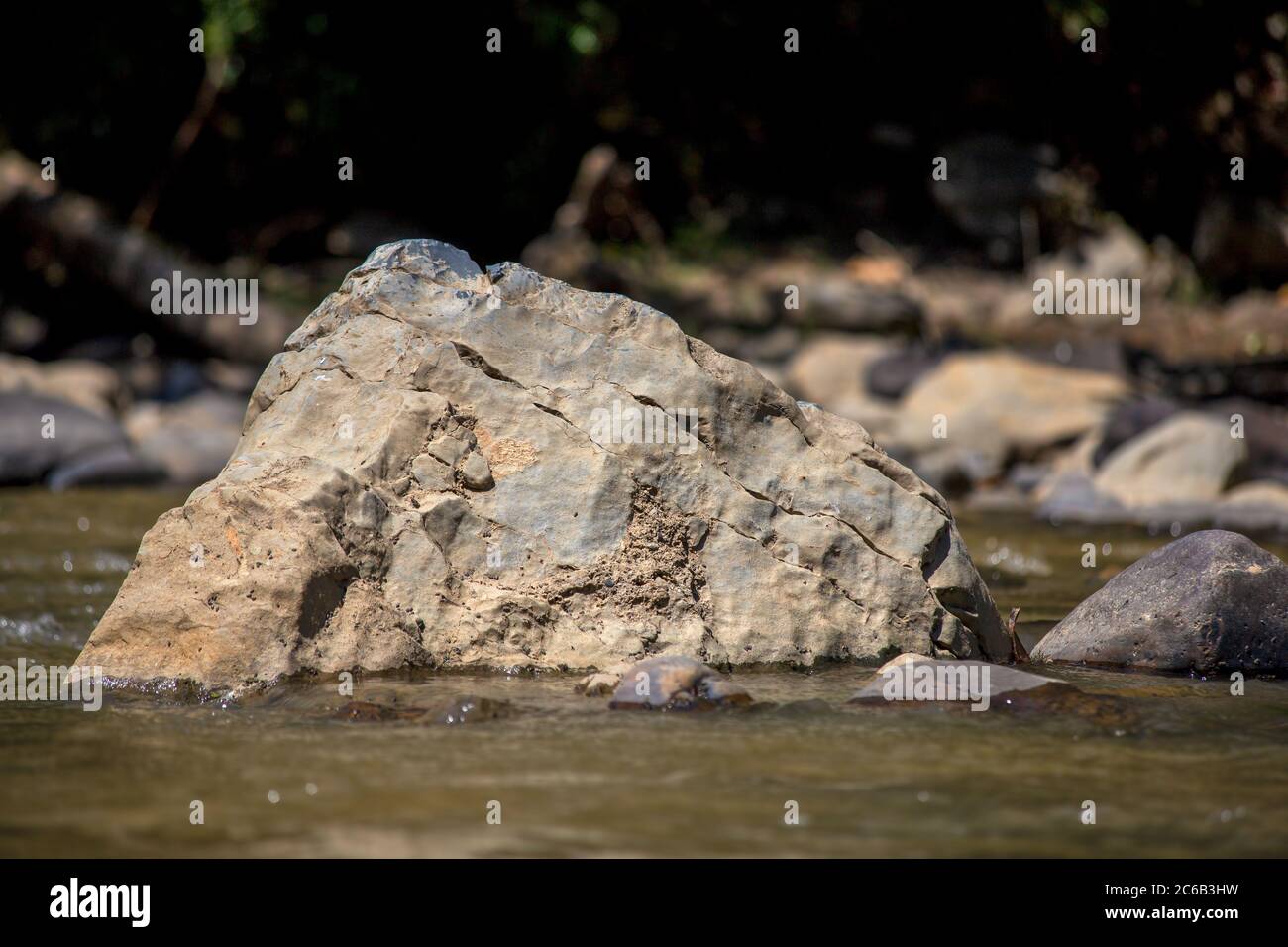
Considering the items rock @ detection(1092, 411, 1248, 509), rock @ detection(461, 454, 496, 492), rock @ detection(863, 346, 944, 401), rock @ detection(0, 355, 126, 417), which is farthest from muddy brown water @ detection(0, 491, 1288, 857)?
rock @ detection(863, 346, 944, 401)

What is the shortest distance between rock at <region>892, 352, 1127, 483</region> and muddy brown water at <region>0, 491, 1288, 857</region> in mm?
7304

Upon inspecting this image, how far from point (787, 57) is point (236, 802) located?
15.4 metres

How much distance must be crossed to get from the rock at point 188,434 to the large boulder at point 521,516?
19.6 ft

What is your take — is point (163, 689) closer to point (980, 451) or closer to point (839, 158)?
point (980, 451)

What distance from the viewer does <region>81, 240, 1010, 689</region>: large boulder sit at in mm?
4027

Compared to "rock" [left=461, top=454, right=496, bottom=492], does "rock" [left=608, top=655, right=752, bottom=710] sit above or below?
below

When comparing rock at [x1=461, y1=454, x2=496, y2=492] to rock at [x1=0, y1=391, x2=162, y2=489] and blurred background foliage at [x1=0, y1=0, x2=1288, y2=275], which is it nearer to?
rock at [x1=0, y1=391, x2=162, y2=489]

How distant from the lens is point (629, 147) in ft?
59.3

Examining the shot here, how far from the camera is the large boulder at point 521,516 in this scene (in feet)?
13.2

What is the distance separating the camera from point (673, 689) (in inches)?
150

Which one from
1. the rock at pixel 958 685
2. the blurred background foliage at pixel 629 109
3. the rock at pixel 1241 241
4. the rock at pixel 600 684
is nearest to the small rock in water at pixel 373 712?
the rock at pixel 600 684

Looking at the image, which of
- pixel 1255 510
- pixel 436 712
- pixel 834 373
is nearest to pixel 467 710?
pixel 436 712

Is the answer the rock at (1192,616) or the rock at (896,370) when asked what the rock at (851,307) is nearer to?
the rock at (896,370)
